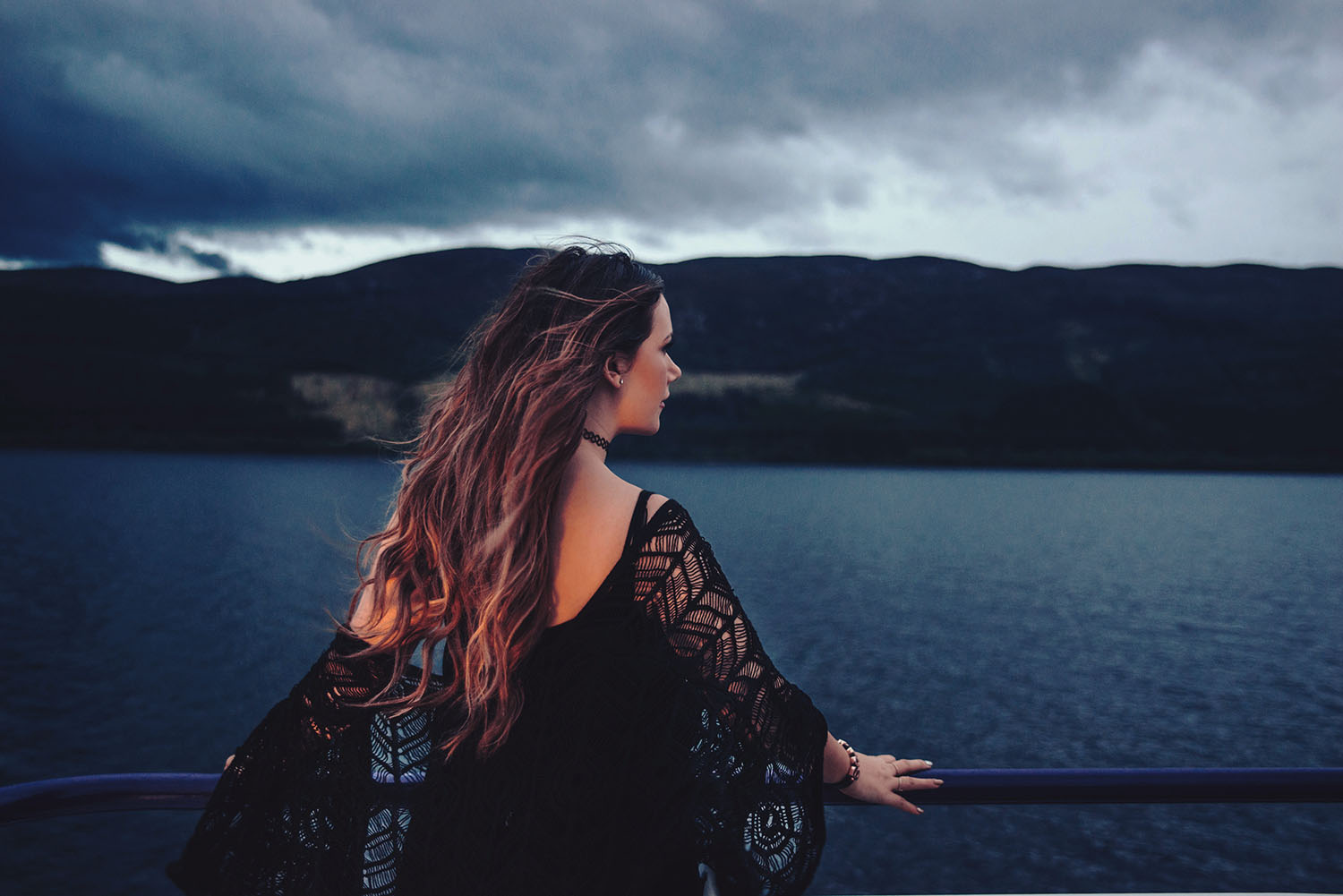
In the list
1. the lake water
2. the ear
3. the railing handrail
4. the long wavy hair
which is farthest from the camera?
the lake water

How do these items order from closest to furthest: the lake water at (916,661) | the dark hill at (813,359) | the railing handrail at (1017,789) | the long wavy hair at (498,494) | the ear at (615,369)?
1. the long wavy hair at (498,494)
2. the ear at (615,369)
3. the railing handrail at (1017,789)
4. the lake water at (916,661)
5. the dark hill at (813,359)

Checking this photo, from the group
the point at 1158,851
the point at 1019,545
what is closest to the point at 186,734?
the point at 1158,851

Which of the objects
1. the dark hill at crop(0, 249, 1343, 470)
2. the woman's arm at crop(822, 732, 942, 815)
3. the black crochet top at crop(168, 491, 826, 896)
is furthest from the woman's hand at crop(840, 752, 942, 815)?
the dark hill at crop(0, 249, 1343, 470)

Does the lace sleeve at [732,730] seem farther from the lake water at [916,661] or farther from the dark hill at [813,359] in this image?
the dark hill at [813,359]

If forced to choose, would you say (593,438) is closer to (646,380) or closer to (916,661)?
(646,380)

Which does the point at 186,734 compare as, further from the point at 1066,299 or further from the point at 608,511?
the point at 1066,299

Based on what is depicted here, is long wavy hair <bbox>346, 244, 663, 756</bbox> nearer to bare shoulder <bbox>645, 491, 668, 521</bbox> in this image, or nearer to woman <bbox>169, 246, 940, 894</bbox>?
woman <bbox>169, 246, 940, 894</bbox>

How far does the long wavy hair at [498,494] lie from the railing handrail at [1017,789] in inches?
16.2

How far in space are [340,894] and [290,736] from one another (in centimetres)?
→ 20

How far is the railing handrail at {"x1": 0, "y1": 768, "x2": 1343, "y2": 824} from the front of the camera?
4.10 feet

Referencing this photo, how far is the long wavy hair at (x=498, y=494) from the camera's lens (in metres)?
1.03

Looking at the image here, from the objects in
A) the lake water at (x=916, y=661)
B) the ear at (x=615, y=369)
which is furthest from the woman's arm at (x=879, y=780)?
the lake water at (x=916, y=661)

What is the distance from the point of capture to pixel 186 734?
1931cm

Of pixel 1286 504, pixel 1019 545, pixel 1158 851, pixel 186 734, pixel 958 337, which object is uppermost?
pixel 958 337
